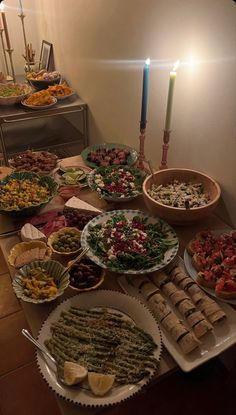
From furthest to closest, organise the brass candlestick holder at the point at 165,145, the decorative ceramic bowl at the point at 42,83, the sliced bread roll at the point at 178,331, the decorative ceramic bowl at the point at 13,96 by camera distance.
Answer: the decorative ceramic bowl at the point at 42,83 → the decorative ceramic bowl at the point at 13,96 → the brass candlestick holder at the point at 165,145 → the sliced bread roll at the point at 178,331

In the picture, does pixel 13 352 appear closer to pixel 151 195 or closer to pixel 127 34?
pixel 151 195

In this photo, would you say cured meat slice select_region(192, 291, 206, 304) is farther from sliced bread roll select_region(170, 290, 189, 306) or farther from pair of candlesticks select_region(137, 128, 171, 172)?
pair of candlesticks select_region(137, 128, 171, 172)

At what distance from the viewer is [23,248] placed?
114 cm

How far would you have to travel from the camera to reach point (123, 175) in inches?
59.8

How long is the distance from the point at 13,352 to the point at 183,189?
1.16m

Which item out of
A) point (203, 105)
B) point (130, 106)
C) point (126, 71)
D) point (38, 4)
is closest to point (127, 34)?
point (126, 71)

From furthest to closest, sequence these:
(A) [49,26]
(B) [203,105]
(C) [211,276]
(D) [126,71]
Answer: (A) [49,26]
(D) [126,71]
(B) [203,105]
(C) [211,276]

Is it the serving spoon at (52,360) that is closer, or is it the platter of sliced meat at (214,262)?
the serving spoon at (52,360)

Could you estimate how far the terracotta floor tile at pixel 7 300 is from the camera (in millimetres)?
1872

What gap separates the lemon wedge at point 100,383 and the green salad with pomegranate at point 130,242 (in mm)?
323

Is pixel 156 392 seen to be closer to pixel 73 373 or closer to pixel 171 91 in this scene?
pixel 73 373

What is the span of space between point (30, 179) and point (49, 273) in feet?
1.89

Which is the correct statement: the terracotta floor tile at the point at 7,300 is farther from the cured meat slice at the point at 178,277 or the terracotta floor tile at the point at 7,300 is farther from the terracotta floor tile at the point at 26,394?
the cured meat slice at the point at 178,277

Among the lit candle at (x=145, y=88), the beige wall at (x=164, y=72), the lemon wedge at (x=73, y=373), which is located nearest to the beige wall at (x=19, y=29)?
the beige wall at (x=164, y=72)
